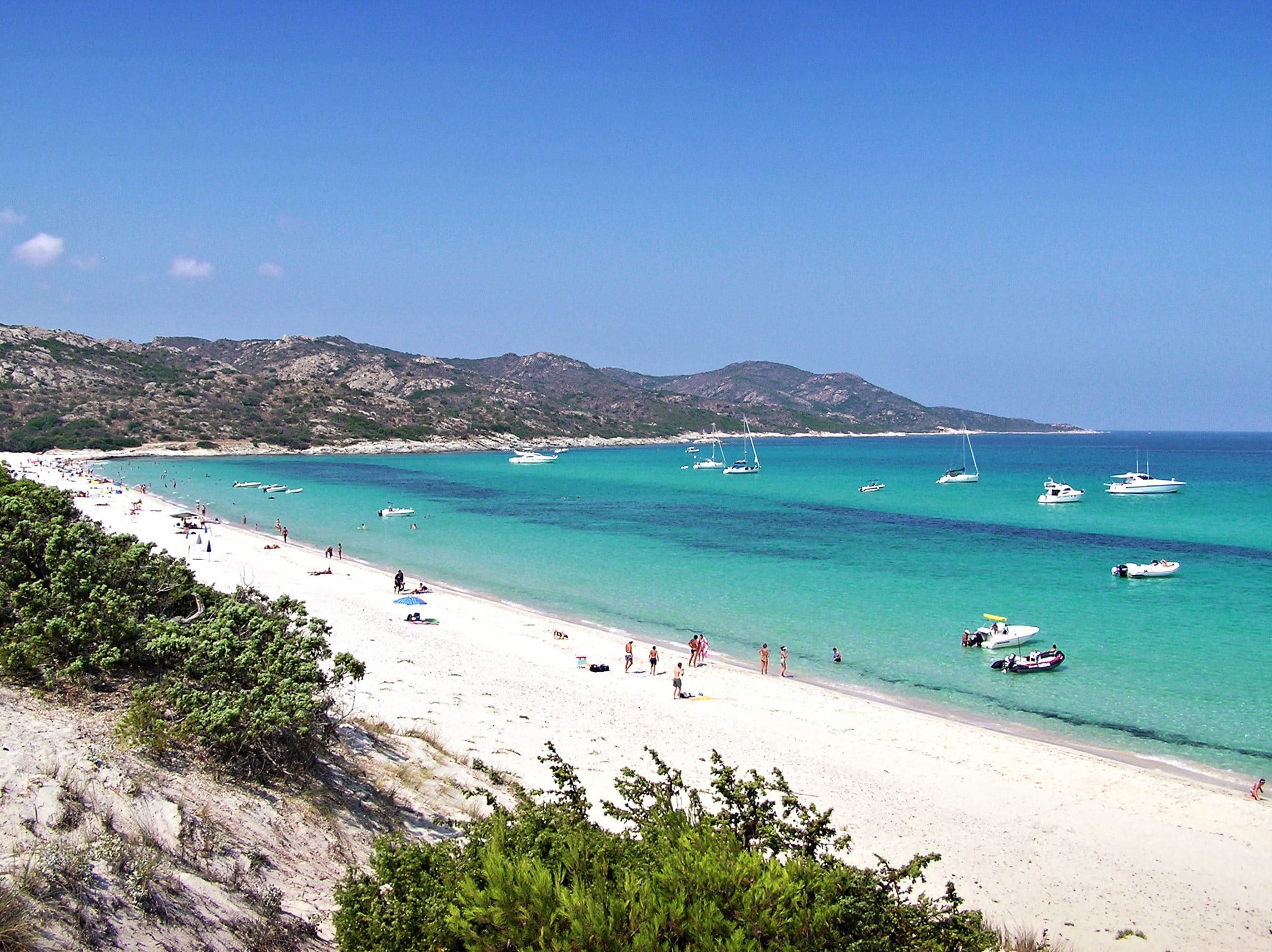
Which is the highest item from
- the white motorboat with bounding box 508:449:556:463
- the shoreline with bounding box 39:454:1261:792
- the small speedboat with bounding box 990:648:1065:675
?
the white motorboat with bounding box 508:449:556:463

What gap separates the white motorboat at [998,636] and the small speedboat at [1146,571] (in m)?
14.1

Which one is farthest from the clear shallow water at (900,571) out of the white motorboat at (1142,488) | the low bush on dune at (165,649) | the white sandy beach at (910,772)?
the low bush on dune at (165,649)

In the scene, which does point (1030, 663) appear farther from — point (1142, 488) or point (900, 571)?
point (1142, 488)

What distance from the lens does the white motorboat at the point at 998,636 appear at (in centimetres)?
2562

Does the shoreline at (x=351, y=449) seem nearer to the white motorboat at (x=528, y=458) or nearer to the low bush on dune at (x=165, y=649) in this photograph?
the white motorboat at (x=528, y=458)

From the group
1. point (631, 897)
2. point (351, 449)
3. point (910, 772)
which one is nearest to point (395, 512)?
point (910, 772)

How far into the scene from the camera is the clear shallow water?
2172 centimetres

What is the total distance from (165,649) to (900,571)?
35.0m

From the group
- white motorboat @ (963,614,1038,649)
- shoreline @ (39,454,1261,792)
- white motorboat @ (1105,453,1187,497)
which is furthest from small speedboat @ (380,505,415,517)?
white motorboat @ (1105,453,1187,497)

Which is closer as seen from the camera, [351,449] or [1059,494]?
[1059,494]

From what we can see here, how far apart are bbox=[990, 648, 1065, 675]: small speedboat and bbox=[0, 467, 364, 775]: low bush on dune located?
789 inches

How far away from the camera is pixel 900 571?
39.2 m

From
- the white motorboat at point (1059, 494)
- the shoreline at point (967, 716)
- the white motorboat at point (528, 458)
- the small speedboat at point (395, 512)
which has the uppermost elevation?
the white motorboat at point (528, 458)

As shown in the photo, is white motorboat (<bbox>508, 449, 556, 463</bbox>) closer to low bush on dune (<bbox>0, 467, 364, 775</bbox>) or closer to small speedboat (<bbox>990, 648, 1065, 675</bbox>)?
small speedboat (<bbox>990, 648, 1065, 675</bbox>)
